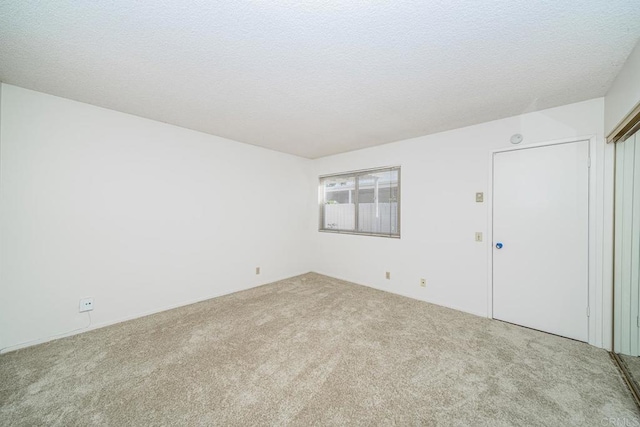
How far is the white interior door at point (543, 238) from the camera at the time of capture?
238cm

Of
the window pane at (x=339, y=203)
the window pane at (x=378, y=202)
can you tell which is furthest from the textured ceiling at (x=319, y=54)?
the window pane at (x=339, y=203)

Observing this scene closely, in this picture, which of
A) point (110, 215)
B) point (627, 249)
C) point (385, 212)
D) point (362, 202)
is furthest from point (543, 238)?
point (110, 215)

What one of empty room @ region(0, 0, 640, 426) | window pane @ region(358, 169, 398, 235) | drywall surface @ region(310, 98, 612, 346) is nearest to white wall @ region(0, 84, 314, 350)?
empty room @ region(0, 0, 640, 426)

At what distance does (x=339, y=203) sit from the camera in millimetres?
4688

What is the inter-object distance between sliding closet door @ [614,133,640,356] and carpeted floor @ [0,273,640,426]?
0.94 feet

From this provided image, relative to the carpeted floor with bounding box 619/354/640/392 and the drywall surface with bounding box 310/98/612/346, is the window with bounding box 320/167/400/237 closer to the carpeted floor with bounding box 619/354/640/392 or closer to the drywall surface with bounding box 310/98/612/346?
the drywall surface with bounding box 310/98/612/346

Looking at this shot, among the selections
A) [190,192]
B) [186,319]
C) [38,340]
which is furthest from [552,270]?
[38,340]

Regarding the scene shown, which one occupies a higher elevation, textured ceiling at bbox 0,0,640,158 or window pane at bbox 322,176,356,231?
textured ceiling at bbox 0,0,640,158

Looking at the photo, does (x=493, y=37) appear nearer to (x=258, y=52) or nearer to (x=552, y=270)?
(x=258, y=52)

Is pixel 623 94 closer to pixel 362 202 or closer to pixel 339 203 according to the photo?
pixel 362 202

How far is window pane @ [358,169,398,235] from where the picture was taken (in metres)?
3.86

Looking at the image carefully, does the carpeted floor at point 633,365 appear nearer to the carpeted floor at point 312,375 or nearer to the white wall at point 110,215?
the carpeted floor at point 312,375

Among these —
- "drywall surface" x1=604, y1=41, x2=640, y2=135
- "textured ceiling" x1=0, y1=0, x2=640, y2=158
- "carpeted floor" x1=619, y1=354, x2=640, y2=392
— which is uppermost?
"textured ceiling" x1=0, y1=0, x2=640, y2=158

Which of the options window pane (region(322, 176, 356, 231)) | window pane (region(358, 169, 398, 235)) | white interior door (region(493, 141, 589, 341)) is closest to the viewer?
white interior door (region(493, 141, 589, 341))
